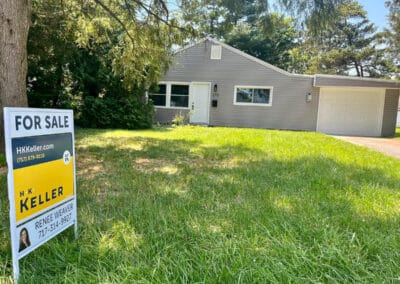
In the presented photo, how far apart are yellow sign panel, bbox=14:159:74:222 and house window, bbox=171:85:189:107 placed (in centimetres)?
1237

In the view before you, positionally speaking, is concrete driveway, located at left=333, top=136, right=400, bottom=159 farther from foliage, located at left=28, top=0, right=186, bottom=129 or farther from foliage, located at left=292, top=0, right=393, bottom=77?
foliage, located at left=292, top=0, right=393, bottom=77

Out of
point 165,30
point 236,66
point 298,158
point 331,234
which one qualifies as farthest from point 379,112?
point 331,234

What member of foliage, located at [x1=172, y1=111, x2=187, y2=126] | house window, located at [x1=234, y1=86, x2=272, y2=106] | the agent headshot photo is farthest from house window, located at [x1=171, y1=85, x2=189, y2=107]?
the agent headshot photo

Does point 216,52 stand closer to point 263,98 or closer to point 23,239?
point 263,98

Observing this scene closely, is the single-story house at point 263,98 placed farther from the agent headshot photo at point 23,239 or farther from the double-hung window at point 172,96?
the agent headshot photo at point 23,239

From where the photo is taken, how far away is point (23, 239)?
1.74 meters

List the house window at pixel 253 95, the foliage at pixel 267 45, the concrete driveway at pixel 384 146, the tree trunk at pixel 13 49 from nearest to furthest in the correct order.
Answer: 1. the tree trunk at pixel 13 49
2. the concrete driveway at pixel 384 146
3. the house window at pixel 253 95
4. the foliage at pixel 267 45

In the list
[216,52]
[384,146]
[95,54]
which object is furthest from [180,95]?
[384,146]

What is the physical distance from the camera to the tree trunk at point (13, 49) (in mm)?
3902

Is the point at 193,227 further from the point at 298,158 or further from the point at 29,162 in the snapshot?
the point at 298,158

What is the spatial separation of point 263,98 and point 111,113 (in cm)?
697

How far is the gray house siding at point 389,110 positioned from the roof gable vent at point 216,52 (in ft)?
25.8

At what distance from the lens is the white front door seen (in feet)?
46.5

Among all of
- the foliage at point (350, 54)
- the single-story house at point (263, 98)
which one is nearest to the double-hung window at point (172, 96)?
the single-story house at point (263, 98)
